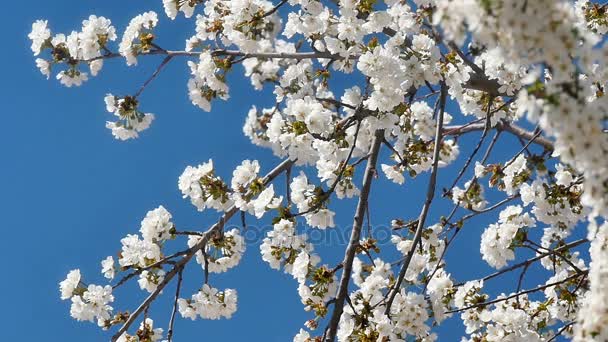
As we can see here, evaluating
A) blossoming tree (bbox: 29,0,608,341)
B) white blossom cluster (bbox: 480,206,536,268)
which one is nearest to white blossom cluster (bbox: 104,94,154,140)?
blossoming tree (bbox: 29,0,608,341)

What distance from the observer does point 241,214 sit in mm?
5957

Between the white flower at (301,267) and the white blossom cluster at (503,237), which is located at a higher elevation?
the white blossom cluster at (503,237)

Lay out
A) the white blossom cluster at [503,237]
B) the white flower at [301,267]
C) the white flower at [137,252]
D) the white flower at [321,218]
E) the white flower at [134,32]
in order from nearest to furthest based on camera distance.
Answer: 1. the white flower at [301,267]
2. the white flower at [321,218]
3. the white flower at [137,252]
4. the white blossom cluster at [503,237]
5. the white flower at [134,32]

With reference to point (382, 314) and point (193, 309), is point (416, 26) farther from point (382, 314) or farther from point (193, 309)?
point (193, 309)

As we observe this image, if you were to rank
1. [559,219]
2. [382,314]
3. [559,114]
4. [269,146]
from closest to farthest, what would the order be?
[559,114], [382,314], [559,219], [269,146]

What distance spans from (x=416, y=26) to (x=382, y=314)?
2219 millimetres

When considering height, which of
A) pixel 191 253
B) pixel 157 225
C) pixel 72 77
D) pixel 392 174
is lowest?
pixel 191 253

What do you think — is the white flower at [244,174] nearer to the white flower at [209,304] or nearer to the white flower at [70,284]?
the white flower at [209,304]

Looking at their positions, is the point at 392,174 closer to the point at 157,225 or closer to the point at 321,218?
the point at 321,218

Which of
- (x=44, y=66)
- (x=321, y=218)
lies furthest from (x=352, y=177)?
(x=44, y=66)

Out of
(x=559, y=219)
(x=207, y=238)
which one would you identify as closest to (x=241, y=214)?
(x=207, y=238)

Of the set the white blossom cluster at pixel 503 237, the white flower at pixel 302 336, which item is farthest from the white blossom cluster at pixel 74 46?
the white blossom cluster at pixel 503 237

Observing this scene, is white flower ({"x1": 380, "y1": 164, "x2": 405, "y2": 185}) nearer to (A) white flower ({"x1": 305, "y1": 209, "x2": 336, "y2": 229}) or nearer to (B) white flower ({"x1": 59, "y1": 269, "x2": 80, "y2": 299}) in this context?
(A) white flower ({"x1": 305, "y1": 209, "x2": 336, "y2": 229})

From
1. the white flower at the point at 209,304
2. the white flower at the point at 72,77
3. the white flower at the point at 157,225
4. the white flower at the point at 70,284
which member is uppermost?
the white flower at the point at 72,77
